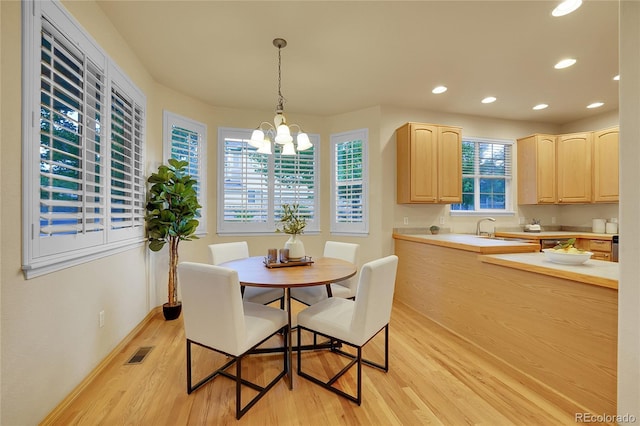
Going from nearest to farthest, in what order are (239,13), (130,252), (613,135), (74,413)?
1. (74,413)
2. (239,13)
3. (130,252)
4. (613,135)

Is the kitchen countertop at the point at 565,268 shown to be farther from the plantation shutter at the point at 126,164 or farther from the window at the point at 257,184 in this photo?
the plantation shutter at the point at 126,164

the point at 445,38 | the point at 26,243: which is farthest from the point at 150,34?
the point at 445,38

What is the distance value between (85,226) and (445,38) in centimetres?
318

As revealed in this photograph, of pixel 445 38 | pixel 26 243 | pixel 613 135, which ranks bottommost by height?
pixel 26 243

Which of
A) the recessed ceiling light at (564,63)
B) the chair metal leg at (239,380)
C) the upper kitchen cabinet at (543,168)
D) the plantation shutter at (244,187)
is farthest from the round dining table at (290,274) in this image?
the upper kitchen cabinet at (543,168)

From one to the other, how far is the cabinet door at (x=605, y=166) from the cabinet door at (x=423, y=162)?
2499 millimetres

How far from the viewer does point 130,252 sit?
252 cm

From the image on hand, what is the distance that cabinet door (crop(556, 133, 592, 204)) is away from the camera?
13.1 ft

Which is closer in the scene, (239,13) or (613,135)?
(239,13)

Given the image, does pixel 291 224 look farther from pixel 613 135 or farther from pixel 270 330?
pixel 613 135

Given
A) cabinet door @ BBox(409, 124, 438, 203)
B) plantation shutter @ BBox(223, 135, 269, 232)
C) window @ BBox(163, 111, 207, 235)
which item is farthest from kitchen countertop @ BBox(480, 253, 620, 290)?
window @ BBox(163, 111, 207, 235)

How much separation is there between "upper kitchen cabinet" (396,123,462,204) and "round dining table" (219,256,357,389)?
178cm

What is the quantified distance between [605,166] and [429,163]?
2665 mm

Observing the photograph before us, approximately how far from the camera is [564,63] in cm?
272
